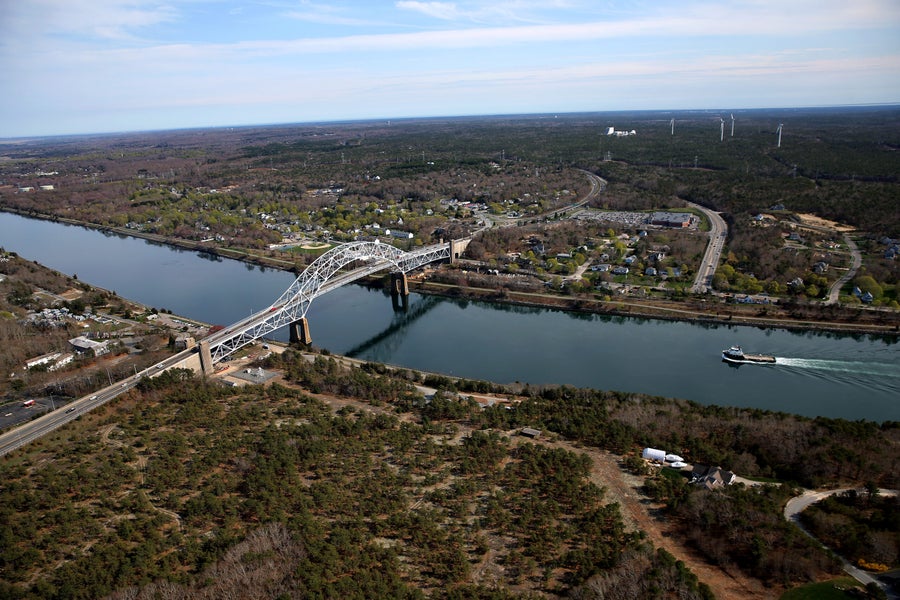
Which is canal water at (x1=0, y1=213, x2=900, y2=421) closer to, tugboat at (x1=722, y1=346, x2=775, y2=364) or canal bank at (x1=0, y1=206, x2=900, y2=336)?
tugboat at (x1=722, y1=346, x2=775, y2=364)

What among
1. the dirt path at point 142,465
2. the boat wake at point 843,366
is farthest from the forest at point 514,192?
the dirt path at point 142,465

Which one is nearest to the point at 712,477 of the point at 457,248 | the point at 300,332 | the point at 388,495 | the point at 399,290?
the point at 388,495

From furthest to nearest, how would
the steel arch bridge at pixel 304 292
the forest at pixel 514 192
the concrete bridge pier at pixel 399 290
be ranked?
1. the forest at pixel 514 192
2. the concrete bridge pier at pixel 399 290
3. the steel arch bridge at pixel 304 292

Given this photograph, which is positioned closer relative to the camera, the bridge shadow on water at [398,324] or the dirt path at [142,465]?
the dirt path at [142,465]

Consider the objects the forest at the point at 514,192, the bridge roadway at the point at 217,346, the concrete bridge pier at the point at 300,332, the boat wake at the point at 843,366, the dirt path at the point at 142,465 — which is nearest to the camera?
the dirt path at the point at 142,465

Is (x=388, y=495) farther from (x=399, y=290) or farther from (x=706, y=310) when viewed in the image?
(x=399, y=290)

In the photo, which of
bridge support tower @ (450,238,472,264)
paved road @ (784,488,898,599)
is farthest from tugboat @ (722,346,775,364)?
bridge support tower @ (450,238,472,264)

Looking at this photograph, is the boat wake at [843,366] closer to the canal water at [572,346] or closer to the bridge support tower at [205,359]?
the canal water at [572,346]
